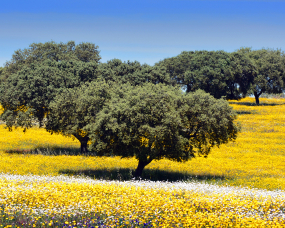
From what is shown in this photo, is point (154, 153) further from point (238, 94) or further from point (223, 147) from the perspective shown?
point (238, 94)

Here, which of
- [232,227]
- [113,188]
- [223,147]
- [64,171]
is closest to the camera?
[232,227]

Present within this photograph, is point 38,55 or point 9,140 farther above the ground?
point 38,55

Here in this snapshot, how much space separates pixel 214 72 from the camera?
67.9 metres

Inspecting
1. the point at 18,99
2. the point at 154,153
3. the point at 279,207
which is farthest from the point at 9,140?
the point at 279,207

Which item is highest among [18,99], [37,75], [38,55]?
[38,55]

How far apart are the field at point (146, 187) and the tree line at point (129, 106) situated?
2.62 m

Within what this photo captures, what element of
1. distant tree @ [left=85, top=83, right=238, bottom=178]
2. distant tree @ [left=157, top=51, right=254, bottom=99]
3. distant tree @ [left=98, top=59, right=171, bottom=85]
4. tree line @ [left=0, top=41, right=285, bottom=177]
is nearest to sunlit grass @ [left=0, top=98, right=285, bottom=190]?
tree line @ [left=0, top=41, right=285, bottom=177]

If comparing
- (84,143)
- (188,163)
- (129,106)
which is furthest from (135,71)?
(129,106)

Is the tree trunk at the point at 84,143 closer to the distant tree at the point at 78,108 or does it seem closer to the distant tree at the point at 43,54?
the distant tree at the point at 78,108

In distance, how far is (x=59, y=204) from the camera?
38.7ft

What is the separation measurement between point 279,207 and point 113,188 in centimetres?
752

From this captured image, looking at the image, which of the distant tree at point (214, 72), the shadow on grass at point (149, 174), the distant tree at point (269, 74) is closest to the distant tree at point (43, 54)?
the distant tree at point (214, 72)

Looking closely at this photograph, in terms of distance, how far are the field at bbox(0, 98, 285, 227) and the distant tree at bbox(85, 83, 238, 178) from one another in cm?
250

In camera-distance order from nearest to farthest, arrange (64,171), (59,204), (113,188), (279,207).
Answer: (59,204), (279,207), (113,188), (64,171)
